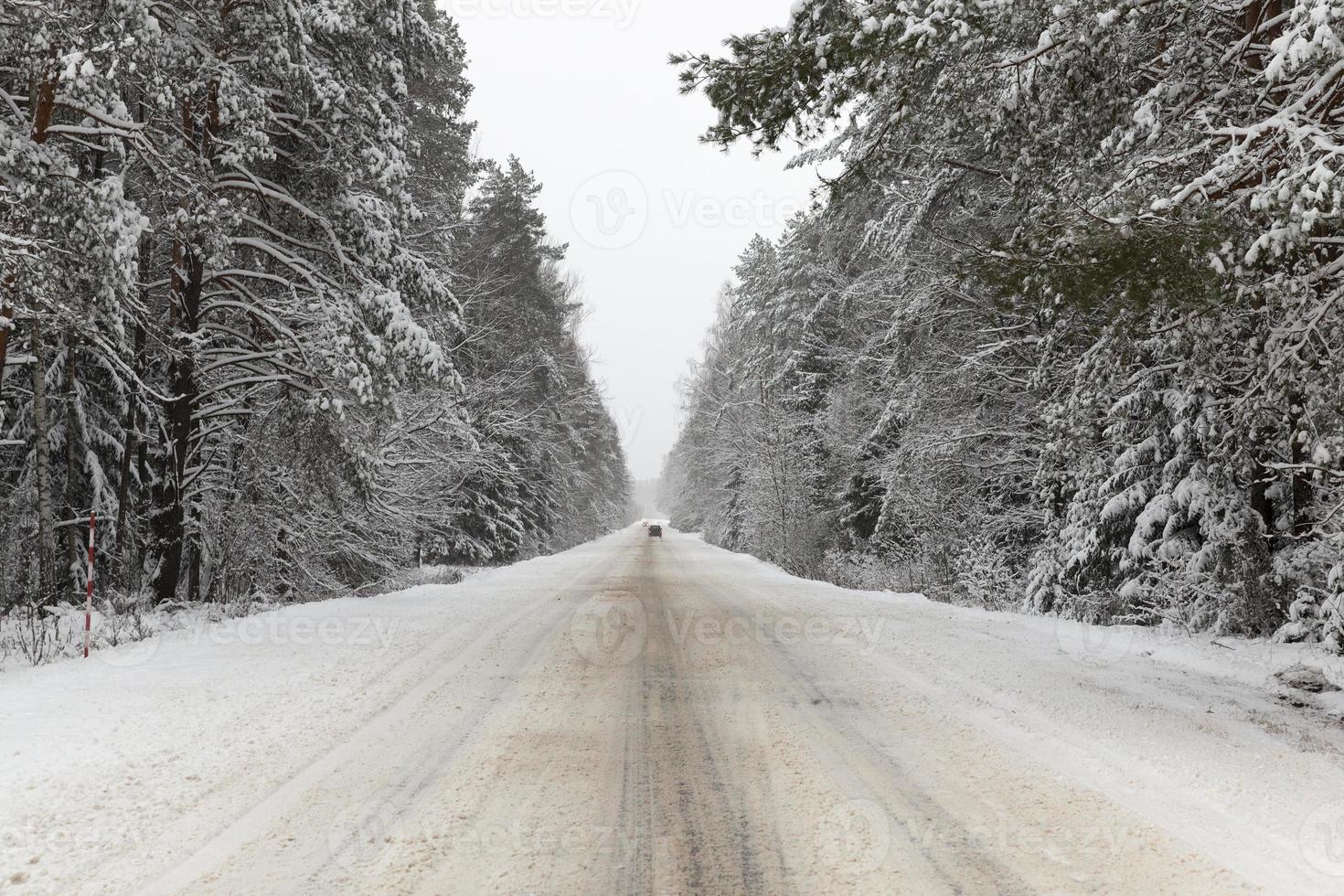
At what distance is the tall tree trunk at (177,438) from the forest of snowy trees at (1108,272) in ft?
27.4

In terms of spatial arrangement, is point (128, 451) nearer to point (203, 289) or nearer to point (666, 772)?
point (203, 289)

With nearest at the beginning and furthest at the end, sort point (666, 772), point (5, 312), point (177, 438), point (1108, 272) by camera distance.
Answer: point (666, 772)
point (1108, 272)
point (5, 312)
point (177, 438)

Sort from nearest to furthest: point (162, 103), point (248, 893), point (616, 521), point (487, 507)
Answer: point (248, 893) < point (162, 103) < point (487, 507) < point (616, 521)

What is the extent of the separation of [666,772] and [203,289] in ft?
38.6

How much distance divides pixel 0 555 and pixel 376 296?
6.64m

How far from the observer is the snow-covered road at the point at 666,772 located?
120 inches

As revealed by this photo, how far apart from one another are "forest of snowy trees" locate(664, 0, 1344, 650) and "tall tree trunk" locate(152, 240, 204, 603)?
8.34m

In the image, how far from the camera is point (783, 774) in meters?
4.12

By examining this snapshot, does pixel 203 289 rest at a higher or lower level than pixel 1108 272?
higher

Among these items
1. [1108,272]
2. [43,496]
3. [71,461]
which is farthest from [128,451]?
[1108,272]

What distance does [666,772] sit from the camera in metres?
4.20

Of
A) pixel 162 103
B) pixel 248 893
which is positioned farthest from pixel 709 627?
pixel 162 103

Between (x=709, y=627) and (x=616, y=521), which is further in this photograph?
(x=616, y=521)

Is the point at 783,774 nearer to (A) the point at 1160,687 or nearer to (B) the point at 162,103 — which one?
(A) the point at 1160,687
